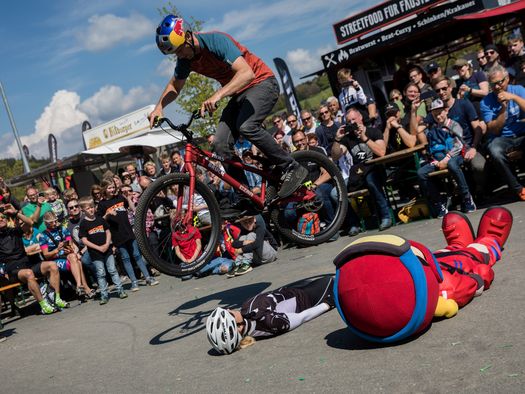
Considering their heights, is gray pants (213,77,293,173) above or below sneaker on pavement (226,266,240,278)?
above

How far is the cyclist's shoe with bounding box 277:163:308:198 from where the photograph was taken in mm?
6113

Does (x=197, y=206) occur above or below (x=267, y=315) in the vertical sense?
above

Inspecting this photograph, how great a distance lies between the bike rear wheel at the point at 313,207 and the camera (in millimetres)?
6441

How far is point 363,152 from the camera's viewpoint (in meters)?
9.62

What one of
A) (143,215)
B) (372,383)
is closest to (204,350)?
(143,215)

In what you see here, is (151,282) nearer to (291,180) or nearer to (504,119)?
(291,180)

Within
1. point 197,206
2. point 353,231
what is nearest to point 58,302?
point 353,231

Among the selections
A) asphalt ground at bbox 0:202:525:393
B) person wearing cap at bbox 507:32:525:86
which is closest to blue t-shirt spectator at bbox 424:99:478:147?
asphalt ground at bbox 0:202:525:393

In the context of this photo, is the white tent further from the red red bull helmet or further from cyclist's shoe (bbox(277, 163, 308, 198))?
the red red bull helmet

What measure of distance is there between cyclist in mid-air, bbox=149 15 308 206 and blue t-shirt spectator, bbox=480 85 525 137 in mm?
4249

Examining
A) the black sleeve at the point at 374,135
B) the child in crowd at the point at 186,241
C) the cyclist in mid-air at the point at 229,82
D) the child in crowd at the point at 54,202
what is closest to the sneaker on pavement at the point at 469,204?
the black sleeve at the point at 374,135

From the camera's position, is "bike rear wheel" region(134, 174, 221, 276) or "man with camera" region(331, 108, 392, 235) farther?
"man with camera" region(331, 108, 392, 235)

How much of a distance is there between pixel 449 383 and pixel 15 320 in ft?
30.4

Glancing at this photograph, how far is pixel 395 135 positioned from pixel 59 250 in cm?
636
